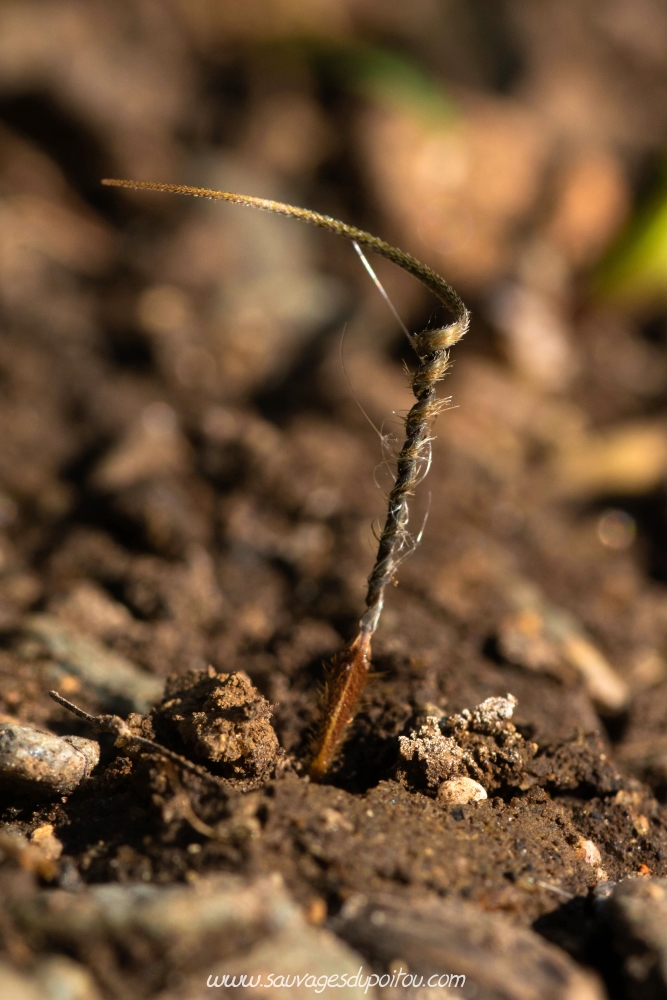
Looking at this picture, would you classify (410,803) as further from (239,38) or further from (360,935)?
(239,38)

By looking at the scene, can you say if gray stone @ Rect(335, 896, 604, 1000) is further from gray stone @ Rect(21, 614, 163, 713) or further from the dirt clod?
gray stone @ Rect(21, 614, 163, 713)

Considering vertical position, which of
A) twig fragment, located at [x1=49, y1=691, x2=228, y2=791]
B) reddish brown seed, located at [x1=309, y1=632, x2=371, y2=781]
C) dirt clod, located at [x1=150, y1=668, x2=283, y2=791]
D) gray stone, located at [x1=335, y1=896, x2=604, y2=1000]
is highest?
reddish brown seed, located at [x1=309, y1=632, x2=371, y2=781]

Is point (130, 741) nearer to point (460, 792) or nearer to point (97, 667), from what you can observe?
point (97, 667)

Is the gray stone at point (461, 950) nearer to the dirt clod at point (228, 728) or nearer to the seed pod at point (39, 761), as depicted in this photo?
the dirt clod at point (228, 728)

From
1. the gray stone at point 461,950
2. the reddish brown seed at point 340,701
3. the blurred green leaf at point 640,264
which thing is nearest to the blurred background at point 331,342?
the blurred green leaf at point 640,264

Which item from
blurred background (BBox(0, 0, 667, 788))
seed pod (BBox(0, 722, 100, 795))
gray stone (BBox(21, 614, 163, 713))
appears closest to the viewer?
seed pod (BBox(0, 722, 100, 795))

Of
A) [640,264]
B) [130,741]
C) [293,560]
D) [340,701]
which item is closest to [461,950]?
[340,701]

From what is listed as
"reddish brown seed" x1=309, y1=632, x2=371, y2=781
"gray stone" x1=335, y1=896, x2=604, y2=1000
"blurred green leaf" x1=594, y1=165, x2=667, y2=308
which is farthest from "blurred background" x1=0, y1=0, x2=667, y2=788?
"gray stone" x1=335, y1=896, x2=604, y2=1000
